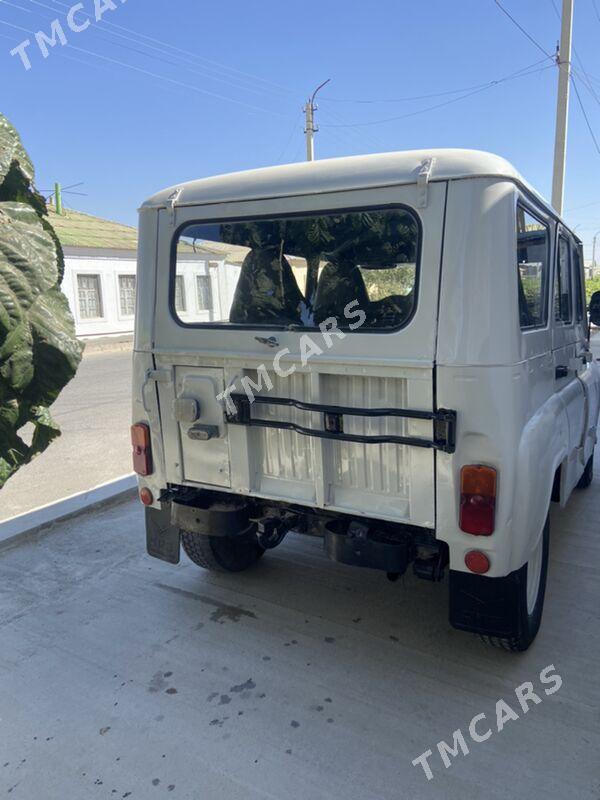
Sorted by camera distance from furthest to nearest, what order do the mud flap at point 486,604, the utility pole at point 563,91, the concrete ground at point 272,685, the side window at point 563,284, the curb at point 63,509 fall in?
1. the utility pole at point 563,91
2. the curb at point 63,509
3. the side window at point 563,284
4. the mud flap at point 486,604
5. the concrete ground at point 272,685

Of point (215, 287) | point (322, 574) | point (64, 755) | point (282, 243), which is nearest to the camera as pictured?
point (64, 755)

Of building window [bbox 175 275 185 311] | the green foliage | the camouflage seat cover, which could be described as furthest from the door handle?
the green foliage

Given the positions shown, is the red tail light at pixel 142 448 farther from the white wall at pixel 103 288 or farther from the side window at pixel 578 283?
the white wall at pixel 103 288

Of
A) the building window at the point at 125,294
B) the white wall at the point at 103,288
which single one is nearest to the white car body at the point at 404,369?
the white wall at the point at 103,288

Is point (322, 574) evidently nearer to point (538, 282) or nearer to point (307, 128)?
point (538, 282)

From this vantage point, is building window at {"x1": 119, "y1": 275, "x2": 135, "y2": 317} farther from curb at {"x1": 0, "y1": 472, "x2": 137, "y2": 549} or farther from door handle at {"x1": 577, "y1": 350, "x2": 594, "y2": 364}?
door handle at {"x1": 577, "y1": 350, "x2": 594, "y2": 364}

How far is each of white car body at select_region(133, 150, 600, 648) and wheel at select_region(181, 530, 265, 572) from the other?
0.46 meters

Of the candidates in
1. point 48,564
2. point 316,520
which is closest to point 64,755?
point 316,520

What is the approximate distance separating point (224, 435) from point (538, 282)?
1.77 m

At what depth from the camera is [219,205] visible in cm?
299

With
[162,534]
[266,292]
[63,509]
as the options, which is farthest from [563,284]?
[63,509]

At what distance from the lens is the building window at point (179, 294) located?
3.21 m

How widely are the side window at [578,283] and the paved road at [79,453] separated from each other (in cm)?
436

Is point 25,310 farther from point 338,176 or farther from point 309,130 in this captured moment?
point 309,130
